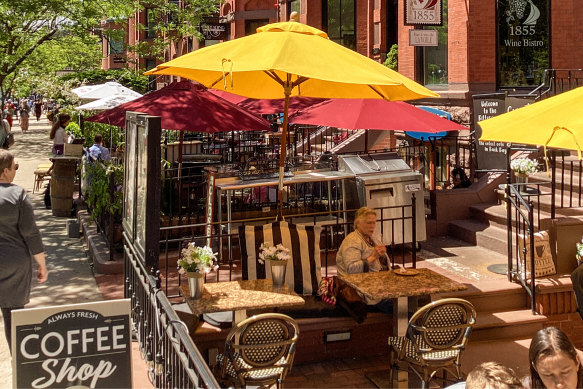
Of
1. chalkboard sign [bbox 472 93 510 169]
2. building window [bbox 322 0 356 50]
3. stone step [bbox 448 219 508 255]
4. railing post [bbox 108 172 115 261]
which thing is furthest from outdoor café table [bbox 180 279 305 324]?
building window [bbox 322 0 356 50]

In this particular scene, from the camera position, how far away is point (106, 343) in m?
4.29

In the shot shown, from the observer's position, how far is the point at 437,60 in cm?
1795

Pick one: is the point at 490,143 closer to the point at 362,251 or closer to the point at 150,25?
the point at 362,251

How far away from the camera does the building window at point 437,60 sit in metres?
17.6

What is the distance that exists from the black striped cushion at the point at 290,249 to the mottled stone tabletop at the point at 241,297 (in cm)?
46

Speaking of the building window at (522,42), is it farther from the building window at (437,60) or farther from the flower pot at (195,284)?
the flower pot at (195,284)

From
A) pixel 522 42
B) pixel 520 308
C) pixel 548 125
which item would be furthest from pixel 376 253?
pixel 522 42

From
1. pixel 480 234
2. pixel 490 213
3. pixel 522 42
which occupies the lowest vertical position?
pixel 480 234

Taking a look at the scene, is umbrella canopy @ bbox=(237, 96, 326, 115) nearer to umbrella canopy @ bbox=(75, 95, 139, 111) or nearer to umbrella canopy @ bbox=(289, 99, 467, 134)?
umbrella canopy @ bbox=(289, 99, 467, 134)

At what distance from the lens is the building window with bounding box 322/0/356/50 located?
81.3ft

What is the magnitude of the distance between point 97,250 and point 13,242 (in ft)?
17.1

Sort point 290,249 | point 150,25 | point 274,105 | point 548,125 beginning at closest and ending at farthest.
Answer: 1. point 548,125
2. point 290,249
3. point 274,105
4. point 150,25

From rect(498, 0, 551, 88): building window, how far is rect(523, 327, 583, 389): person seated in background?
13.2m

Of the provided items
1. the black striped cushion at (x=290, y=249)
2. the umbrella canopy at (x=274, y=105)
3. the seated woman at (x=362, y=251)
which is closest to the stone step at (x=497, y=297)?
the seated woman at (x=362, y=251)
